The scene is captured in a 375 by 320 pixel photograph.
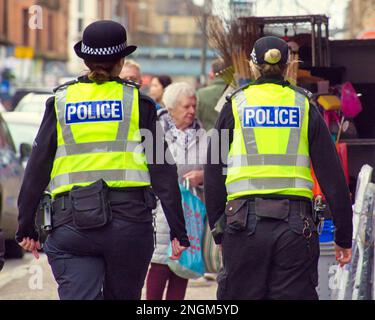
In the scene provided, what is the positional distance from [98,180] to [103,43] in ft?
2.16

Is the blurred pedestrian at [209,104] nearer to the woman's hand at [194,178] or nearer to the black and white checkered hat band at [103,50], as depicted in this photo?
the woman's hand at [194,178]

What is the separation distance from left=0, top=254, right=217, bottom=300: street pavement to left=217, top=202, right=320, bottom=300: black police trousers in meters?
4.48

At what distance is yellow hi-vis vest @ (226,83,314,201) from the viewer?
18.9 ft

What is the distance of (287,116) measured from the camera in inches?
230

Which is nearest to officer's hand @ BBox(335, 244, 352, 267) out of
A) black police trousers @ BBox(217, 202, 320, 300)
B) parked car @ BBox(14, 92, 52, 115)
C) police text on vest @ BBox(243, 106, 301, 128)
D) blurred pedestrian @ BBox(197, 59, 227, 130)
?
black police trousers @ BBox(217, 202, 320, 300)

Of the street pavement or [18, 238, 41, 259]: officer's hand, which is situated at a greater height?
[18, 238, 41, 259]: officer's hand

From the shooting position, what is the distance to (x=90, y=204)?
5.66 metres

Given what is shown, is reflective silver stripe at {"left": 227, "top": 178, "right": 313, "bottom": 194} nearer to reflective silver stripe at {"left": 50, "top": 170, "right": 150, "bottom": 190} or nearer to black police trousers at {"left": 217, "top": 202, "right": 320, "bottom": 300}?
black police trousers at {"left": 217, "top": 202, "right": 320, "bottom": 300}

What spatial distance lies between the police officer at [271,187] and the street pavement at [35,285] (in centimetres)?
438

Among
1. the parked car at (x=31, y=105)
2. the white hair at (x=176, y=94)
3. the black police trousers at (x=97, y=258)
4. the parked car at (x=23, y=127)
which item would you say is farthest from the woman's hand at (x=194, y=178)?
the parked car at (x=31, y=105)

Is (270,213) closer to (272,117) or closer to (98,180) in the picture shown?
(272,117)

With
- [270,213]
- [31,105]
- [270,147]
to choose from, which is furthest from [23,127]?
[270,213]

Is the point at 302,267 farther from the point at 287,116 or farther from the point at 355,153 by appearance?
the point at 355,153
